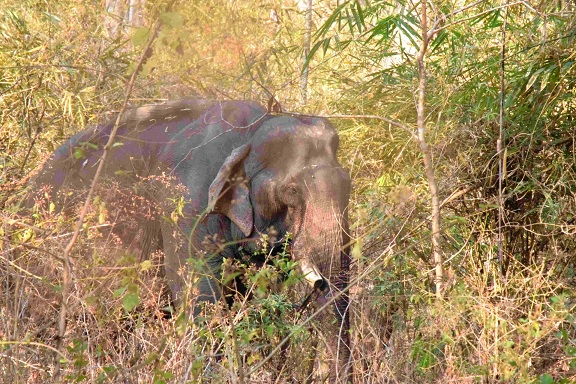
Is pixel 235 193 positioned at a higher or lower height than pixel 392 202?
lower

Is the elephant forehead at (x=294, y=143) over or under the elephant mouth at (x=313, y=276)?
over

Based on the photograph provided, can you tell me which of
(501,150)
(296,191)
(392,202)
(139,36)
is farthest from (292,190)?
(139,36)

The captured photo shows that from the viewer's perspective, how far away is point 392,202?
5.21m

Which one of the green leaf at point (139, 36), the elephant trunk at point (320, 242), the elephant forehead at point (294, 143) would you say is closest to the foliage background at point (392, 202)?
the green leaf at point (139, 36)

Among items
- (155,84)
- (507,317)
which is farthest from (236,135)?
(507,317)

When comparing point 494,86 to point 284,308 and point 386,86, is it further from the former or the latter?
point 284,308

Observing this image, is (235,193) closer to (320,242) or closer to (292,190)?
(292,190)

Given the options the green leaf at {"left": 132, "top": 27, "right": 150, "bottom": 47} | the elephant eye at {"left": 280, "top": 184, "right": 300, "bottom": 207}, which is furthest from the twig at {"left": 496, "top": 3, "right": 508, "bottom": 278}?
the green leaf at {"left": 132, "top": 27, "right": 150, "bottom": 47}

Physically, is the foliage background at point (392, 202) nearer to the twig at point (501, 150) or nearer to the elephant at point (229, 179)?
the twig at point (501, 150)

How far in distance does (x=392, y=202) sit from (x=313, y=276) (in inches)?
23.4

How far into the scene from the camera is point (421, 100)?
5.18 meters

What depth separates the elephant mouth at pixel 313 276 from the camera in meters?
5.47

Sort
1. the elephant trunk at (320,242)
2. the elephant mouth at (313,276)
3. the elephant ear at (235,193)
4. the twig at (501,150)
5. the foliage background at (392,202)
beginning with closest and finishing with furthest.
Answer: the foliage background at (392,202) < the twig at (501,150) < the elephant mouth at (313,276) < the elephant trunk at (320,242) < the elephant ear at (235,193)

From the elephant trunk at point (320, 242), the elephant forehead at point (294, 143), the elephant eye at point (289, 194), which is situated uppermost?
the elephant forehead at point (294, 143)
